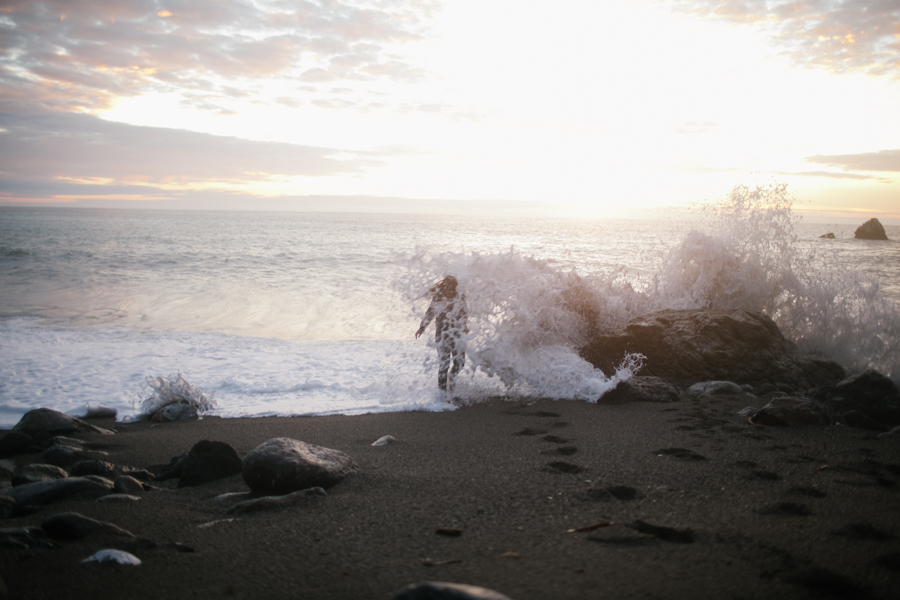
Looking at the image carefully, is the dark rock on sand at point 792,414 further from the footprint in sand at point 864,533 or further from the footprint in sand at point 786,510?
the footprint in sand at point 864,533

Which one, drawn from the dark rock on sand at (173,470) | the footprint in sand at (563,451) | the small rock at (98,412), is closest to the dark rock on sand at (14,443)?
the small rock at (98,412)

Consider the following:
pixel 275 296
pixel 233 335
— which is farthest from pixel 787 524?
pixel 275 296

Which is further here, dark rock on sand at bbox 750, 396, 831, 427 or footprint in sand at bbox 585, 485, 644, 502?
dark rock on sand at bbox 750, 396, 831, 427

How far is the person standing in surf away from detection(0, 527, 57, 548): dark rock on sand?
14.1 ft

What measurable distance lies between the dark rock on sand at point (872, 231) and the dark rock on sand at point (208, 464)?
72588 mm

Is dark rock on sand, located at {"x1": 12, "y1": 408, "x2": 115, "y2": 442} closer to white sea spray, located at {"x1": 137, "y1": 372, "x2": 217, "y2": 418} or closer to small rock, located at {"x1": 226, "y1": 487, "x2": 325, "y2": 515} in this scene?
white sea spray, located at {"x1": 137, "y1": 372, "x2": 217, "y2": 418}

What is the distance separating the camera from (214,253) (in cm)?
2720

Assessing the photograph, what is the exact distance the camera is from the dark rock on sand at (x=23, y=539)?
8.75ft

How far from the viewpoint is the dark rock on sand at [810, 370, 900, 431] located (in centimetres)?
493

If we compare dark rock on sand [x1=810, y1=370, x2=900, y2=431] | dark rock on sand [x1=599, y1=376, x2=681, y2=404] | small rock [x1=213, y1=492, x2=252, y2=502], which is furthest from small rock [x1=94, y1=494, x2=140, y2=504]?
dark rock on sand [x1=810, y1=370, x2=900, y2=431]

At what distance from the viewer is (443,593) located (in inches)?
63.6

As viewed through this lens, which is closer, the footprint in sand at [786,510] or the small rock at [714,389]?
the footprint in sand at [786,510]

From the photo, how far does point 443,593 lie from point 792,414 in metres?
4.50

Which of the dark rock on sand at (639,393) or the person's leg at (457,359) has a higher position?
the person's leg at (457,359)
